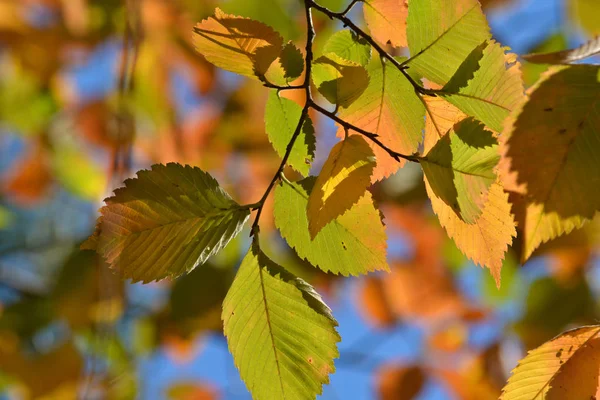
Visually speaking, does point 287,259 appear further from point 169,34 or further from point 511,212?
point 511,212

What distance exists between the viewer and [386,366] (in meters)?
2.15

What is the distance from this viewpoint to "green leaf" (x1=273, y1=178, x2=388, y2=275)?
500mm

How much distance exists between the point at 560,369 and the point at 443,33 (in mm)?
289

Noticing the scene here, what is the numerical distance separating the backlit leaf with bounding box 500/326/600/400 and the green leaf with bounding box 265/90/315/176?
9.7 inches

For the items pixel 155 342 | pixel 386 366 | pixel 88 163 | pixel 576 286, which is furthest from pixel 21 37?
pixel 576 286

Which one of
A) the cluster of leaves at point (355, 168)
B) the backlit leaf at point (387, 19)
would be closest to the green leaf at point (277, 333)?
the cluster of leaves at point (355, 168)

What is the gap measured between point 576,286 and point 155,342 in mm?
1415

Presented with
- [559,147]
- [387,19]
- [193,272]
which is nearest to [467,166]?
[559,147]

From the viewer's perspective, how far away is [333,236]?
0.51 metres

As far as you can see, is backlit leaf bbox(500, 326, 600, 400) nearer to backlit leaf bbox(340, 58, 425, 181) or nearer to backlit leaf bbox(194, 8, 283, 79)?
backlit leaf bbox(340, 58, 425, 181)

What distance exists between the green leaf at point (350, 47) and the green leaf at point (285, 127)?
0.18 ft

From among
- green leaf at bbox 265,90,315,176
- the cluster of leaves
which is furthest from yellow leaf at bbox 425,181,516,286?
green leaf at bbox 265,90,315,176

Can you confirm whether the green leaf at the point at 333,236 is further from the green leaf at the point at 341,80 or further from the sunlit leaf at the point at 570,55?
the sunlit leaf at the point at 570,55

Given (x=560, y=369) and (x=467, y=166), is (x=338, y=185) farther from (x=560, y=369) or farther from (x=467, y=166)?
(x=560, y=369)
